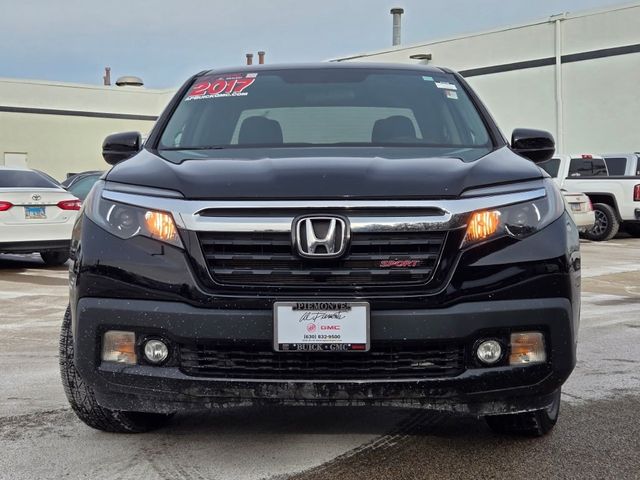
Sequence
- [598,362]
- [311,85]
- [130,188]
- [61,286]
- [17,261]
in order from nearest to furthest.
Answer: [130,188] < [311,85] < [598,362] < [61,286] < [17,261]

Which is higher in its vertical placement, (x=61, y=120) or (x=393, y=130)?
(x=61, y=120)

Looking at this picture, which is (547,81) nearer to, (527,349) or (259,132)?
(259,132)

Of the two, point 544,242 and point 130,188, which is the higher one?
point 130,188

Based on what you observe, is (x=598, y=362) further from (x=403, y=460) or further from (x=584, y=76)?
(x=584, y=76)

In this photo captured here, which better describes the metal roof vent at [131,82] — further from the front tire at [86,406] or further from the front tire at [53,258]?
the front tire at [86,406]

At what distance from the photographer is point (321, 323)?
10.1 ft

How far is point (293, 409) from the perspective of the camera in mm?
4289

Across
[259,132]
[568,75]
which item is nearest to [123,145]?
[259,132]

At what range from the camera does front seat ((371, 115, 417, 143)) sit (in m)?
4.30

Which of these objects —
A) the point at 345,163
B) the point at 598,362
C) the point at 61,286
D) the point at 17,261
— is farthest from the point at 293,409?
the point at 17,261

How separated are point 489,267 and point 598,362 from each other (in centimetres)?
271

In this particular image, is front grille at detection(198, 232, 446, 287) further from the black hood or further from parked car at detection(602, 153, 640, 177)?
parked car at detection(602, 153, 640, 177)

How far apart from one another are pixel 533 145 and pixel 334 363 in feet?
5.62

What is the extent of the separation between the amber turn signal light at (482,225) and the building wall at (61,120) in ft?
106
